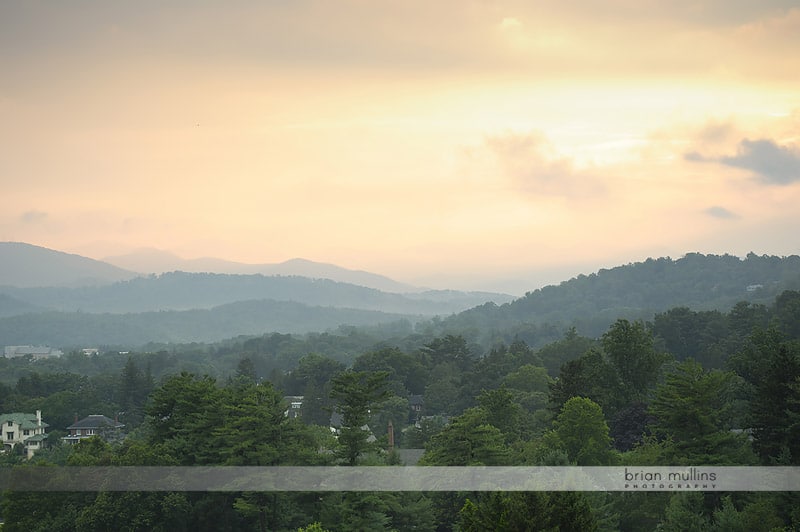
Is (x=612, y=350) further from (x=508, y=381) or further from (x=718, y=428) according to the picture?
(x=508, y=381)

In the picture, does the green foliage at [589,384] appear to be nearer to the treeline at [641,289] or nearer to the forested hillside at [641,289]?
the treeline at [641,289]

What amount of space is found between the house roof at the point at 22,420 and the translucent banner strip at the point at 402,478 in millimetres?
31475

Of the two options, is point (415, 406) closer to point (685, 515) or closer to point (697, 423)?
point (697, 423)

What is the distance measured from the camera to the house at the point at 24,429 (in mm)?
54938

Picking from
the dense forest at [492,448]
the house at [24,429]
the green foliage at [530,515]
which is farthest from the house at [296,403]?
the green foliage at [530,515]

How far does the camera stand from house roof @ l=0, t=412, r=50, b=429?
57688 millimetres

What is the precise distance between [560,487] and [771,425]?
7.31 metres

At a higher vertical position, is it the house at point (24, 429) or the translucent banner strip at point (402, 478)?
the translucent banner strip at point (402, 478)

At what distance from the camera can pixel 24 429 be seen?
57.9m

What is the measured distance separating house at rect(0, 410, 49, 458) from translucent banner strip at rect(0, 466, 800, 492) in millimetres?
28272

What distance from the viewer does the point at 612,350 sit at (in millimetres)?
39406

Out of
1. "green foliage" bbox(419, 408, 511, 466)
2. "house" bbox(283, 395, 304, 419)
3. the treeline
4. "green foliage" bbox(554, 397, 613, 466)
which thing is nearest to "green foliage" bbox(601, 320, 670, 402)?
"green foliage" bbox(554, 397, 613, 466)

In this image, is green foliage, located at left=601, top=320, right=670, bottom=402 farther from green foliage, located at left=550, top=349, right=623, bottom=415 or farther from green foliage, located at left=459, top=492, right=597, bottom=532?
green foliage, located at left=459, top=492, right=597, bottom=532

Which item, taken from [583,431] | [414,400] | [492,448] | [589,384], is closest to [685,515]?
[492,448]
